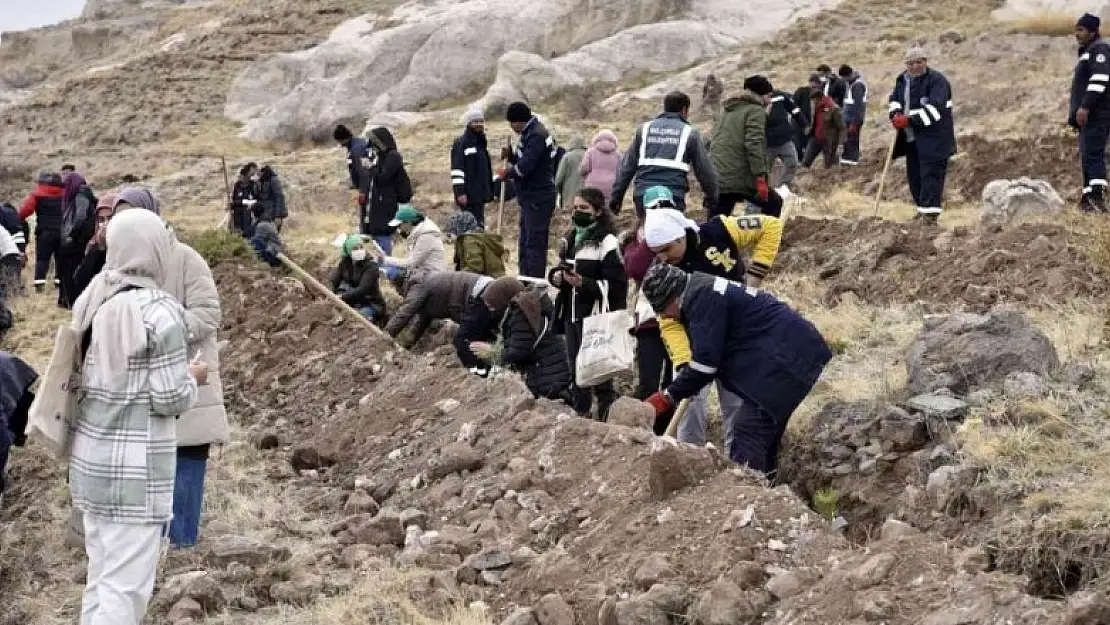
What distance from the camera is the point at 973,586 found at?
14.2 ft

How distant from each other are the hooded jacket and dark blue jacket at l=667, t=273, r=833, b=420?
10.2 m

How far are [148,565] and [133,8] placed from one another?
5605 cm

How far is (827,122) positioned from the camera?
1869cm

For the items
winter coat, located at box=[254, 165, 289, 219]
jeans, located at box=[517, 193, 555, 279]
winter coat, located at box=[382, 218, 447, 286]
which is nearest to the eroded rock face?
winter coat, located at box=[254, 165, 289, 219]

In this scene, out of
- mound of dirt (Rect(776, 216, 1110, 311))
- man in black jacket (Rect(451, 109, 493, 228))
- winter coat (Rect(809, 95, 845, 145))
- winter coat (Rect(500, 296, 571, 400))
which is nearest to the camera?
winter coat (Rect(500, 296, 571, 400))

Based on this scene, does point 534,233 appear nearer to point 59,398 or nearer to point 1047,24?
point 59,398

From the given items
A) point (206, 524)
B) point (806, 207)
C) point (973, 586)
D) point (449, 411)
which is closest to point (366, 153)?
point (806, 207)

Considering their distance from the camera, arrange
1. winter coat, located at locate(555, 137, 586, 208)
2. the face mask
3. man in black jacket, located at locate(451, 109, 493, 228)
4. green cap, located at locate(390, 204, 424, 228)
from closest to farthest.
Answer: the face mask
green cap, located at locate(390, 204, 424, 228)
winter coat, located at locate(555, 137, 586, 208)
man in black jacket, located at locate(451, 109, 493, 228)

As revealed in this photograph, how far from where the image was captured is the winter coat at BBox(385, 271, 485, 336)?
9523mm

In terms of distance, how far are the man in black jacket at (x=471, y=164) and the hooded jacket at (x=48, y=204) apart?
4.59 m

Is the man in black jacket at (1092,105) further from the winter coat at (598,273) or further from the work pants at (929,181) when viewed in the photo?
the winter coat at (598,273)

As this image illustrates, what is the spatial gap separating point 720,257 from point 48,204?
9.71 meters

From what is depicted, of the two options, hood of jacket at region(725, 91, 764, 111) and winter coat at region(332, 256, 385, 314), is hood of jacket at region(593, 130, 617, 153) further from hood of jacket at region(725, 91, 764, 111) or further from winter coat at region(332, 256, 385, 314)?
winter coat at region(332, 256, 385, 314)

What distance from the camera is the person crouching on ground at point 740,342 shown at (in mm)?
6227
